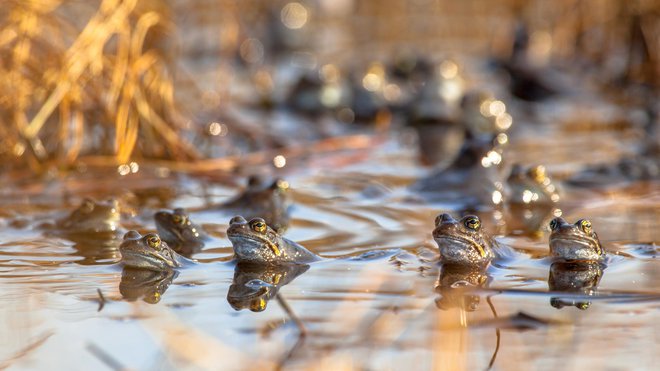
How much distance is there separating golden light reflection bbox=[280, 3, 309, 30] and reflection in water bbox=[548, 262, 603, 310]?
26.2 ft

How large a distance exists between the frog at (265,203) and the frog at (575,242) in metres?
1.43

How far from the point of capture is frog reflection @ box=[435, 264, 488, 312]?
3.67 metres

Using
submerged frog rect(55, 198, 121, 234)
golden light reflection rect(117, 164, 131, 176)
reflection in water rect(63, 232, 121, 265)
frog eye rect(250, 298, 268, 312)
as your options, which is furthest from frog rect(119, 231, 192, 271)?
golden light reflection rect(117, 164, 131, 176)

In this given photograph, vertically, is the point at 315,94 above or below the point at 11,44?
below

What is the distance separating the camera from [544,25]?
37.5ft

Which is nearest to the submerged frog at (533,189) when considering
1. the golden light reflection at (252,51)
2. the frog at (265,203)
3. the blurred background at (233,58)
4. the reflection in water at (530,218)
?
the reflection in water at (530,218)

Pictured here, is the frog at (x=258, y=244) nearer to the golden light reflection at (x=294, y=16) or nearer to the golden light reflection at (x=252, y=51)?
the golden light reflection at (x=252, y=51)

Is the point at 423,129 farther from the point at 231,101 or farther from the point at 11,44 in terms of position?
the point at 11,44

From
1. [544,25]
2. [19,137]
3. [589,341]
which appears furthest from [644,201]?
[544,25]

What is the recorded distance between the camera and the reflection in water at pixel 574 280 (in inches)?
144

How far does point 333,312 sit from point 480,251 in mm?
852

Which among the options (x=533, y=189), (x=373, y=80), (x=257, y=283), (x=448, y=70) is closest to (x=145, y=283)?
(x=257, y=283)

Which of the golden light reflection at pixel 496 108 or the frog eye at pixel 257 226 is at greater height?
the frog eye at pixel 257 226

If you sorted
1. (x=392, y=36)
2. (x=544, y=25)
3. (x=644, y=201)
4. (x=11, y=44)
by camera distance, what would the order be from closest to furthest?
(x=644, y=201) → (x=11, y=44) → (x=544, y=25) → (x=392, y=36)
